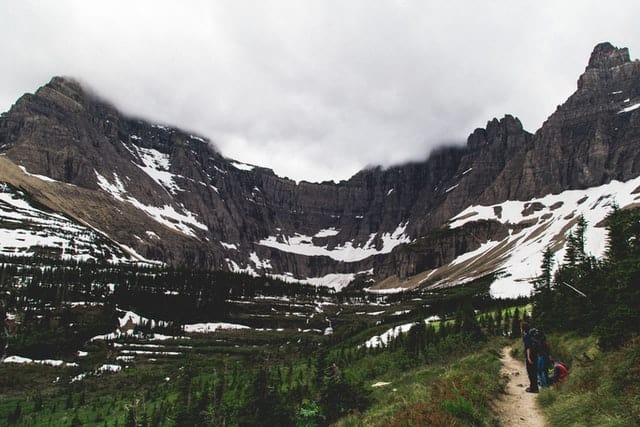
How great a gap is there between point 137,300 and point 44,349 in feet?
150

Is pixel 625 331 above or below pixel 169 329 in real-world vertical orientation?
above

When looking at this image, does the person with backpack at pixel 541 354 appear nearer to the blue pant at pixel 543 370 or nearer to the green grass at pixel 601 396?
the blue pant at pixel 543 370

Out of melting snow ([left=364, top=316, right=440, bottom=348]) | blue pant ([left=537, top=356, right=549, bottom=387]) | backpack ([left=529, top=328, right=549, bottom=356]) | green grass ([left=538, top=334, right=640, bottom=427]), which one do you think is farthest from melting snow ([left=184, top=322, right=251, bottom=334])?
green grass ([left=538, top=334, right=640, bottom=427])

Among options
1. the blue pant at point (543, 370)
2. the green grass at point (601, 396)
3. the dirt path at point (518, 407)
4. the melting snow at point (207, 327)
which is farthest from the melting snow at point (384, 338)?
the green grass at point (601, 396)

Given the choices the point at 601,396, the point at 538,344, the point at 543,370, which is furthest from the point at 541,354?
the point at 601,396

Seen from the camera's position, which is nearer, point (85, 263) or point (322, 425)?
point (322, 425)

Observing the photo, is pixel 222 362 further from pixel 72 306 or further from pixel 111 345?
pixel 72 306

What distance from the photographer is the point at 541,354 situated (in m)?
17.8

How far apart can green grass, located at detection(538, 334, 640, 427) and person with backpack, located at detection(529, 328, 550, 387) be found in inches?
52.9

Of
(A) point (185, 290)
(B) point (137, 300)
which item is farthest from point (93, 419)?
(A) point (185, 290)

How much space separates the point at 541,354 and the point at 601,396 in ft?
20.6

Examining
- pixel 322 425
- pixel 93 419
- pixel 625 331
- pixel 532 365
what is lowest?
pixel 93 419

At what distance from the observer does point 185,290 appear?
18612 cm

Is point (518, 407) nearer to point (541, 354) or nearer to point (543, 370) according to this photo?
point (541, 354)
